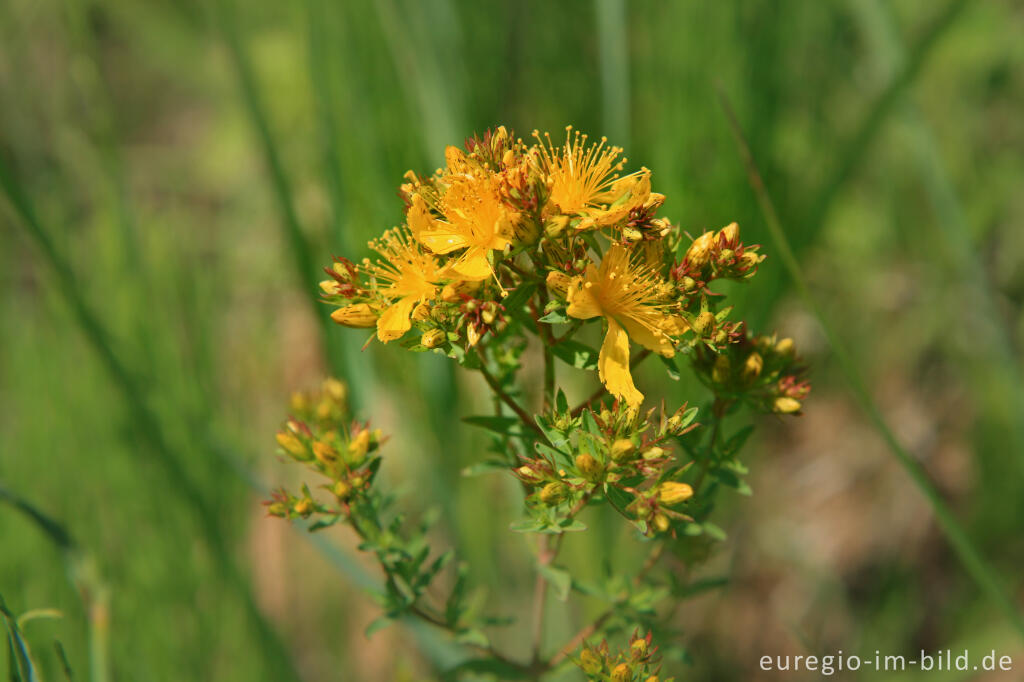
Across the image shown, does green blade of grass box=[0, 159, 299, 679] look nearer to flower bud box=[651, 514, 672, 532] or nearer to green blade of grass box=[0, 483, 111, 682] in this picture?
green blade of grass box=[0, 483, 111, 682]

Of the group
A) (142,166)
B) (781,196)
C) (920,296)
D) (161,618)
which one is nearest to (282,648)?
(161,618)

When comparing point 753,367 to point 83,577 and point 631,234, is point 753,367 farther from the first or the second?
point 83,577

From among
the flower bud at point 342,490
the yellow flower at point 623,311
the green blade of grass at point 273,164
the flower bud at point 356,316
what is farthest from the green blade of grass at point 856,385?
the green blade of grass at point 273,164

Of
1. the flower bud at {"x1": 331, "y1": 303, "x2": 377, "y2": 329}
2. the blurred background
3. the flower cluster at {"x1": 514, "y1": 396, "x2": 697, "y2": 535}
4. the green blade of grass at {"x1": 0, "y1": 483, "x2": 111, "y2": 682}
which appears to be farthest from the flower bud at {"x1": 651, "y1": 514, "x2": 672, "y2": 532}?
the green blade of grass at {"x1": 0, "y1": 483, "x2": 111, "y2": 682}

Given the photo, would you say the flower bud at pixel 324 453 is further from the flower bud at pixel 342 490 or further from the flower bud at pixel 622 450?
the flower bud at pixel 622 450

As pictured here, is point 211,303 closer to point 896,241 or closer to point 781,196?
point 781,196

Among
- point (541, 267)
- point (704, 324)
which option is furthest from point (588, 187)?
point (704, 324)
